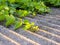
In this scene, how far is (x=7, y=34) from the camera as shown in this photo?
2725 mm

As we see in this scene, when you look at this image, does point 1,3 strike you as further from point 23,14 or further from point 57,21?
point 57,21

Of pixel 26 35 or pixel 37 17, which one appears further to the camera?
pixel 37 17

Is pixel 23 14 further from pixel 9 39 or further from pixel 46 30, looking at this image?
pixel 9 39

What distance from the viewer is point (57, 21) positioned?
126 inches

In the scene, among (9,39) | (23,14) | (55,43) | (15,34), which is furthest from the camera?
(23,14)

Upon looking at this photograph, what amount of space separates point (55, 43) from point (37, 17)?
1247mm

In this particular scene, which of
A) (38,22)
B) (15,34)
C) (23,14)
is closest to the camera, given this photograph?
(15,34)

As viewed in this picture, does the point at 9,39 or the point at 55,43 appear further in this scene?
the point at 9,39

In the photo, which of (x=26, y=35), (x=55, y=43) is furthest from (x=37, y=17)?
(x=55, y=43)

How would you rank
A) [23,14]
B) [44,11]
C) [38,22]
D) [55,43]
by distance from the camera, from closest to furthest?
[55,43] < [38,22] < [23,14] < [44,11]

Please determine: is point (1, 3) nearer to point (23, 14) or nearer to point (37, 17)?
point (23, 14)

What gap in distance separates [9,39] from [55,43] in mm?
599

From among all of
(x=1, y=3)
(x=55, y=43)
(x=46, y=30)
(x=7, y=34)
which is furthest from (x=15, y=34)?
(x=1, y=3)

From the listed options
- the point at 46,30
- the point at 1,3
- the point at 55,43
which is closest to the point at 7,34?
the point at 46,30
